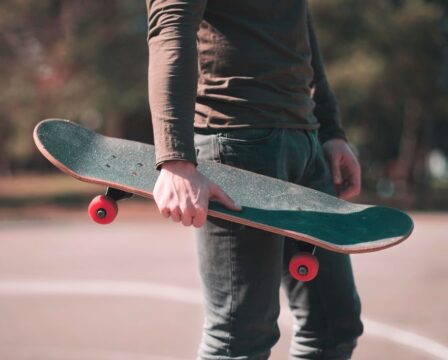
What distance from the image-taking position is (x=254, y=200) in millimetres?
1985

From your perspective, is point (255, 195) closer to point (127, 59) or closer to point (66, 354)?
point (66, 354)

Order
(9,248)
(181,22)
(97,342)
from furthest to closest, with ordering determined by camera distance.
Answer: (9,248) → (97,342) → (181,22)

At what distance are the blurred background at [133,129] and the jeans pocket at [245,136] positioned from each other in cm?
200

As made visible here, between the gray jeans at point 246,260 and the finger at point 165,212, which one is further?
the gray jeans at point 246,260

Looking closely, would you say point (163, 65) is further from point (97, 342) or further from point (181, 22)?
point (97, 342)

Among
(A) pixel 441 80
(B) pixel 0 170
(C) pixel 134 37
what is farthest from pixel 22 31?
(B) pixel 0 170

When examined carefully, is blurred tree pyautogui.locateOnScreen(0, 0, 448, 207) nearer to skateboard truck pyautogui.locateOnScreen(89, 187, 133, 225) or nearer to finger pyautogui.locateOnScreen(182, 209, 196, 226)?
skateboard truck pyautogui.locateOnScreen(89, 187, 133, 225)

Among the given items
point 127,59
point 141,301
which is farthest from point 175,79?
point 127,59

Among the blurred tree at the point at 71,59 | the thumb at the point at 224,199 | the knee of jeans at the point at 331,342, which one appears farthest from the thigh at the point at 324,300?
the blurred tree at the point at 71,59

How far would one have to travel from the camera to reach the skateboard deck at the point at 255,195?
1.88 m

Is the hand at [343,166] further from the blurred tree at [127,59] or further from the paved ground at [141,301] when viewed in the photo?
the blurred tree at [127,59]

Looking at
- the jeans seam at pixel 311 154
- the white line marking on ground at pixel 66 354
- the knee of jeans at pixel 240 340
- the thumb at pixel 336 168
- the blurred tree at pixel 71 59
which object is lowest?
the blurred tree at pixel 71 59

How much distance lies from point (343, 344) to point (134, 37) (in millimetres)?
14187

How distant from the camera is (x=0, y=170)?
32688 millimetres
